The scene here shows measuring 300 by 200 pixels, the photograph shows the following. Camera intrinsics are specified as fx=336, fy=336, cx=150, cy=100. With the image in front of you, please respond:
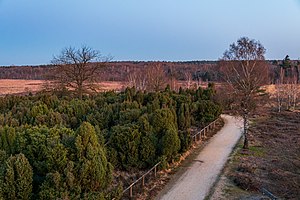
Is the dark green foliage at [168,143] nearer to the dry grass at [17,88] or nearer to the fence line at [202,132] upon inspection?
the fence line at [202,132]

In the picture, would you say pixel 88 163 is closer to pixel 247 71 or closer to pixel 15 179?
pixel 15 179

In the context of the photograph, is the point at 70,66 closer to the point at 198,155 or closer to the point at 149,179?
the point at 198,155

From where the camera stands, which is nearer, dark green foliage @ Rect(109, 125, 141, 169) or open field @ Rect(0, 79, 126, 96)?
dark green foliage @ Rect(109, 125, 141, 169)

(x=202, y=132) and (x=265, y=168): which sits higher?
(x=202, y=132)

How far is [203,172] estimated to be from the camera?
1802 centimetres

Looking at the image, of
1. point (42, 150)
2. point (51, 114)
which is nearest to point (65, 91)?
point (51, 114)

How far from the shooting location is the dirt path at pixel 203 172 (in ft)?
48.8

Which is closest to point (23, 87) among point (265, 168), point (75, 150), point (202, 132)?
point (202, 132)

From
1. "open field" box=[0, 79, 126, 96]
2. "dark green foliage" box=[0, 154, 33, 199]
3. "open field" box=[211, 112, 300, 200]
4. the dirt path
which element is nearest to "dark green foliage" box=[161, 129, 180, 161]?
the dirt path

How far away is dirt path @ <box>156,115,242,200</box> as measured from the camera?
586 inches

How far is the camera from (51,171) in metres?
11.5

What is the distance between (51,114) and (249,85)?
1288 cm

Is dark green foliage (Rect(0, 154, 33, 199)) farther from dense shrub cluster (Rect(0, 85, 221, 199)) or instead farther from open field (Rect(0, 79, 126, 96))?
open field (Rect(0, 79, 126, 96))

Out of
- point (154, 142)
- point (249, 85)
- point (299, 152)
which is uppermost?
point (249, 85)
